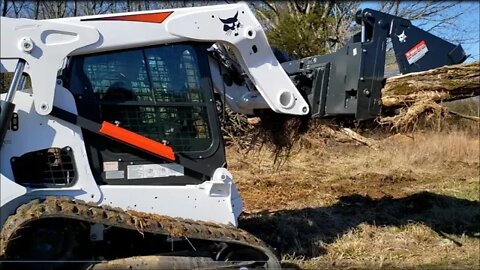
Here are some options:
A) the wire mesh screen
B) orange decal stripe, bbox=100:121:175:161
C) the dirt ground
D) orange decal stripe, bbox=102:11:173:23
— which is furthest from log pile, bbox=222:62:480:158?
the wire mesh screen

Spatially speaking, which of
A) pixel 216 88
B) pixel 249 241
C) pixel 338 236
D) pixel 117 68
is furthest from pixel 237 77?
pixel 338 236

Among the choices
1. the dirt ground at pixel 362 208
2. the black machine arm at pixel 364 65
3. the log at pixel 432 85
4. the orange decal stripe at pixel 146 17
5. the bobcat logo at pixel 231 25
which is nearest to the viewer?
the orange decal stripe at pixel 146 17

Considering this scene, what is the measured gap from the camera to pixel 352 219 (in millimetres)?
7273

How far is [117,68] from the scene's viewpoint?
466 centimetres

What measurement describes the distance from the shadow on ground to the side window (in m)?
1.83

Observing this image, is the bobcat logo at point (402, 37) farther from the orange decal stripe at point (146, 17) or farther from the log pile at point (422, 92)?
the orange decal stripe at point (146, 17)

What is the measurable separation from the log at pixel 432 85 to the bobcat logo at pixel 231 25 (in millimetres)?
1418

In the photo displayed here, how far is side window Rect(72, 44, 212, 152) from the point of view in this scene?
4633 mm

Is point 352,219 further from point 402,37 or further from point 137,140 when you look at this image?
point 137,140

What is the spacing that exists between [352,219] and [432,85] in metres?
2.26

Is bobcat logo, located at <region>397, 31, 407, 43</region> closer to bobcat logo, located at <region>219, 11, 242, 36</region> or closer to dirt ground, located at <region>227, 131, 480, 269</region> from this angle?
dirt ground, located at <region>227, 131, 480, 269</region>

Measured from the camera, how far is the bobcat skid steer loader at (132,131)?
4.27 metres

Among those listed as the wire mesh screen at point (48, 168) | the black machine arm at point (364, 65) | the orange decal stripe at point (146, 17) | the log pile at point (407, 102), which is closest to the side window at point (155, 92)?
the orange decal stripe at point (146, 17)

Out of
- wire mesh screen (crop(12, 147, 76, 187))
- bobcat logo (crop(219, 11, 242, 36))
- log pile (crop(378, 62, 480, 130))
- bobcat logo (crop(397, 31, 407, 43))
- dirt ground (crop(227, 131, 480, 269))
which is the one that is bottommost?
dirt ground (crop(227, 131, 480, 269))
